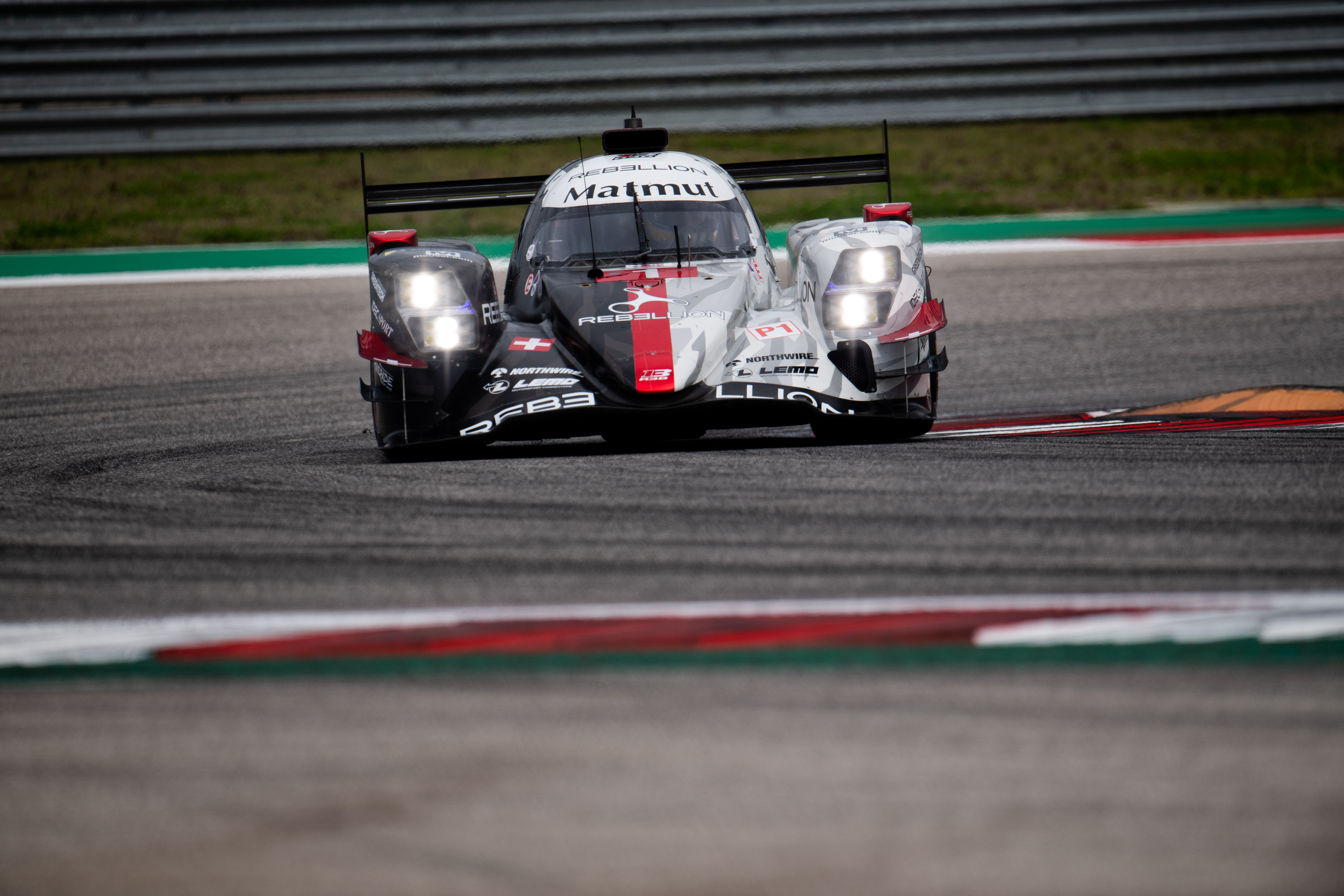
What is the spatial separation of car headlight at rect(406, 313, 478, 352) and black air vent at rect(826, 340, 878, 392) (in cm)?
130

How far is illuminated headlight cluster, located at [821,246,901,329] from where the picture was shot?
5594mm

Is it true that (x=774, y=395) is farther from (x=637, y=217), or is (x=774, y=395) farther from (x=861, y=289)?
(x=637, y=217)

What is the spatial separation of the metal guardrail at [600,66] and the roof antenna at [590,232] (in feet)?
31.3

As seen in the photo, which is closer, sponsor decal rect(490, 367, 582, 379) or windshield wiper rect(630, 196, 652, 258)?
sponsor decal rect(490, 367, 582, 379)

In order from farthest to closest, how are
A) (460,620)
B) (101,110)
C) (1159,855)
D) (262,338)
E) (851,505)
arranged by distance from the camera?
(101,110)
(262,338)
(851,505)
(460,620)
(1159,855)

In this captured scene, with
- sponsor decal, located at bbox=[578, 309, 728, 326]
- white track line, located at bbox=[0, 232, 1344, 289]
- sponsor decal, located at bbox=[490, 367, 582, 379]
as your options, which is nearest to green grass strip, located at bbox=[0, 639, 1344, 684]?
sponsor decal, located at bbox=[490, 367, 582, 379]

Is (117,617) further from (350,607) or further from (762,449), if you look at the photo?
(762,449)

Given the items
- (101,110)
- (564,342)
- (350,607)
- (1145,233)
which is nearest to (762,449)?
(564,342)

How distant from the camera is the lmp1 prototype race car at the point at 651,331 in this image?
530 centimetres

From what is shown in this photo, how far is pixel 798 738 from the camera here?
8.29ft

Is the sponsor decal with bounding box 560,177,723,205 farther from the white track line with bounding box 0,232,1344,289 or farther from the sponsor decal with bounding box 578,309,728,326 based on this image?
the white track line with bounding box 0,232,1344,289

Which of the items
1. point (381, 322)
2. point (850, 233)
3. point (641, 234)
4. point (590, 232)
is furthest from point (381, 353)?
point (850, 233)

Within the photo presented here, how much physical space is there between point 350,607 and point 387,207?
3556 millimetres

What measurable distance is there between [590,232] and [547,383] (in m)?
1.05
